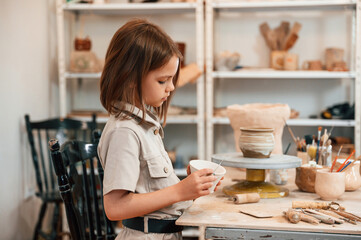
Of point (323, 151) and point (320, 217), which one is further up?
point (323, 151)

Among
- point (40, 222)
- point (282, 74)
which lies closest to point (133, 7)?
point (282, 74)

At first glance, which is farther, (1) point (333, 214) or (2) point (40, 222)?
(2) point (40, 222)

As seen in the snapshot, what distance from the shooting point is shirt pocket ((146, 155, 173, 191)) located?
3.73ft

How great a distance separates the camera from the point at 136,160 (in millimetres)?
1087

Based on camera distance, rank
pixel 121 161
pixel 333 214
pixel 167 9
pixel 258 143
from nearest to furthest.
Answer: pixel 121 161
pixel 333 214
pixel 258 143
pixel 167 9

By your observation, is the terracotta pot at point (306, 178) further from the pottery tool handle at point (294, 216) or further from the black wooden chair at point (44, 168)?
the black wooden chair at point (44, 168)

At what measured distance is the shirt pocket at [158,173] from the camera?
1.14 metres

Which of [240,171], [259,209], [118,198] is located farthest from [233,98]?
[118,198]

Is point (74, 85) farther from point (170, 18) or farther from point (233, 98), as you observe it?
point (233, 98)

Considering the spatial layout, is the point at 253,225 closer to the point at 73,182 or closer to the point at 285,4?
the point at 73,182

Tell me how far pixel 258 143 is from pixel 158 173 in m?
0.43

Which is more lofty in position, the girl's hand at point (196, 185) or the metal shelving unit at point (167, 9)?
the metal shelving unit at point (167, 9)

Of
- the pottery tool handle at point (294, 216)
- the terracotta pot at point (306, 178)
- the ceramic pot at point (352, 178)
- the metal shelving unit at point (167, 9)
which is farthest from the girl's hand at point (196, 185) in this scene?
the metal shelving unit at point (167, 9)

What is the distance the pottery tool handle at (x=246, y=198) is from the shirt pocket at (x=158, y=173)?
0.25 meters
